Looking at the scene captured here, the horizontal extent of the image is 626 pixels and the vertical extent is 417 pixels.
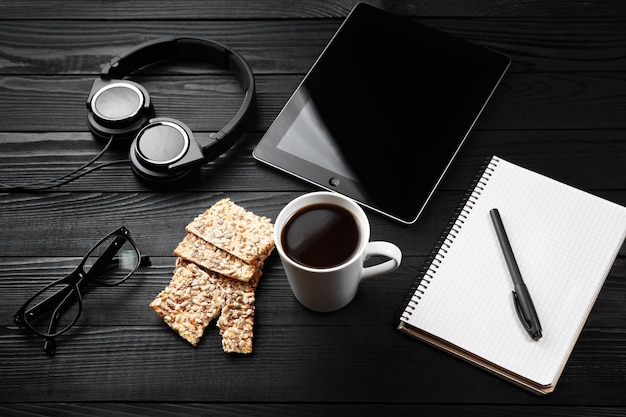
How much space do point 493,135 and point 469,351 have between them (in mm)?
412

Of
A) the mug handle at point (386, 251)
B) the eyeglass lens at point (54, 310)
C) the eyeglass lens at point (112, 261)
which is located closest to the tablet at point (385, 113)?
the mug handle at point (386, 251)

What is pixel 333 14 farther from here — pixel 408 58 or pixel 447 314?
pixel 447 314

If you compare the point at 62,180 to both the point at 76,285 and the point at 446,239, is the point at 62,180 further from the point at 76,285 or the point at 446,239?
the point at 446,239

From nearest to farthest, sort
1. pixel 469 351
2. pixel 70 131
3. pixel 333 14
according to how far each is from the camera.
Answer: pixel 469 351 < pixel 70 131 < pixel 333 14

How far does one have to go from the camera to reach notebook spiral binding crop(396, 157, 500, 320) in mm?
1035

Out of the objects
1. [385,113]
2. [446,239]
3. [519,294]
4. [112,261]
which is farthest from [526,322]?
[112,261]

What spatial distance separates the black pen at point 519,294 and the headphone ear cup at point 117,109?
64cm

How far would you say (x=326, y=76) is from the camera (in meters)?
1.23

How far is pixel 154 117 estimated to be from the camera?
123 cm

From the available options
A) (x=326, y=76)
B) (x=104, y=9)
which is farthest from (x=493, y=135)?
(x=104, y=9)

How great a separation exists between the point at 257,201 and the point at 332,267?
27 cm

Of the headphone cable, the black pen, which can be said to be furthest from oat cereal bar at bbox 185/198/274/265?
the black pen

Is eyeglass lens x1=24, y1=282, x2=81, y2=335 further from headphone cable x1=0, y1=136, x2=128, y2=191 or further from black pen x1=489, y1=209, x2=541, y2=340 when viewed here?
black pen x1=489, y1=209, x2=541, y2=340

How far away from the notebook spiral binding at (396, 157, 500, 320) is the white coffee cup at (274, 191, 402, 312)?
76mm
